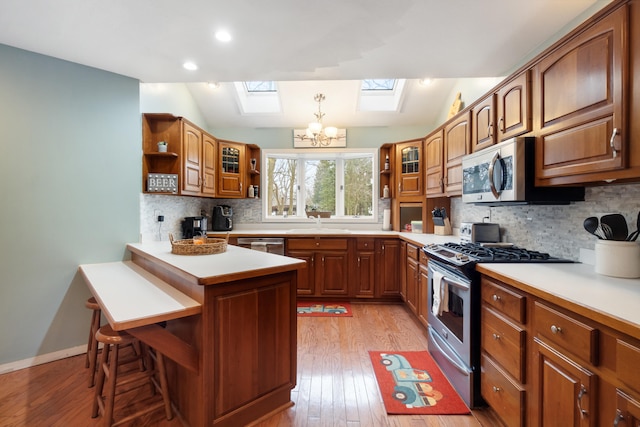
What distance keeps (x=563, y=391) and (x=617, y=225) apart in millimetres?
936

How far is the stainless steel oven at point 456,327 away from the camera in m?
1.72

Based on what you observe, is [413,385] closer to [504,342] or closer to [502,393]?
[502,393]

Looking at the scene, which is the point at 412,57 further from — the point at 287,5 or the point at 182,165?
the point at 182,165

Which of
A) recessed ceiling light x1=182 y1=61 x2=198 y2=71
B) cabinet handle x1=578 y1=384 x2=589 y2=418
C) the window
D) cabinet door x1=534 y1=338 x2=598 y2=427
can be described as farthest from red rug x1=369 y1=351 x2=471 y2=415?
recessed ceiling light x1=182 y1=61 x2=198 y2=71

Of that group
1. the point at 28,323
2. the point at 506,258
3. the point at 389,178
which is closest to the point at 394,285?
the point at 389,178

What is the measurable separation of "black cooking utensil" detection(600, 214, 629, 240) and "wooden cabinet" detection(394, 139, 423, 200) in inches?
87.9

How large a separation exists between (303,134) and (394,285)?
8.67 ft

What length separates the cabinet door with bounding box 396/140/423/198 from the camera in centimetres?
370

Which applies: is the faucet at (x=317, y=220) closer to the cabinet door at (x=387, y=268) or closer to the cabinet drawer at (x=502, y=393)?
the cabinet door at (x=387, y=268)

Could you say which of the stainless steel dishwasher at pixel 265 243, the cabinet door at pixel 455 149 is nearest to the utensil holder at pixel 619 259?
the cabinet door at pixel 455 149

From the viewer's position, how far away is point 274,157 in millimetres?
4559

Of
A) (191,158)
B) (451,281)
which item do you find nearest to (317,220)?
(191,158)

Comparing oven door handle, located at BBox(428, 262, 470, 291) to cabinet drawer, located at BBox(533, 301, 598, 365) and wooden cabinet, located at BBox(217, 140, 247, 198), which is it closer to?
cabinet drawer, located at BBox(533, 301, 598, 365)

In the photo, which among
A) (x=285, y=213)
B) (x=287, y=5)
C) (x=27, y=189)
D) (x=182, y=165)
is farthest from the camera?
(x=285, y=213)
